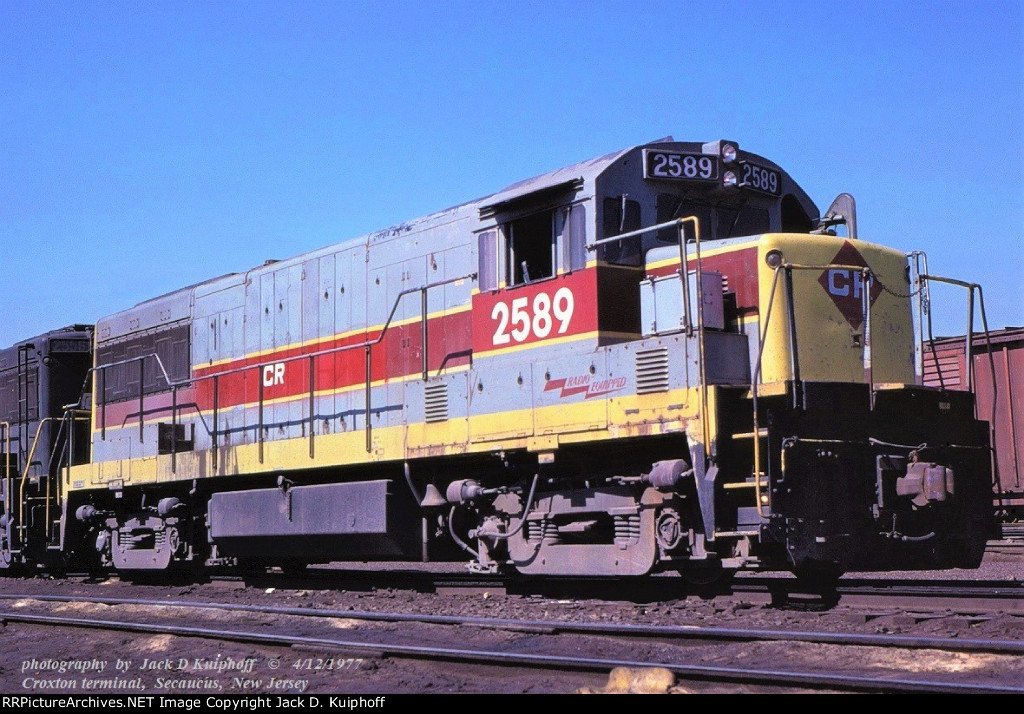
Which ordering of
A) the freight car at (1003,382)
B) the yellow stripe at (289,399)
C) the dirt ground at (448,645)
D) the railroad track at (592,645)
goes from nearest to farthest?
the railroad track at (592,645) → the dirt ground at (448,645) → the yellow stripe at (289,399) → the freight car at (1003,382)

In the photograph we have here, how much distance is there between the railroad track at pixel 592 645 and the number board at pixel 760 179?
13.5 feet

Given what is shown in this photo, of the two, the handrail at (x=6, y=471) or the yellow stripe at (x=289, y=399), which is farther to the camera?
the handrail at (x=6, y=471)

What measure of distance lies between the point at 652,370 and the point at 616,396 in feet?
1.26

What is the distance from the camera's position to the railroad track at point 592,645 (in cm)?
511

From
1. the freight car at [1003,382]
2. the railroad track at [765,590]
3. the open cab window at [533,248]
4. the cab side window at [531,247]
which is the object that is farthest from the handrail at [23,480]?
the freight car at [1003,382]

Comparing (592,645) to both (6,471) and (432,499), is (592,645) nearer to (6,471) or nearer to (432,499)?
(432,499)

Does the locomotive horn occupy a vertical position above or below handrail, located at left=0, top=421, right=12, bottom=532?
below

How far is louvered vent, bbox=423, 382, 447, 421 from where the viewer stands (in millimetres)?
10055

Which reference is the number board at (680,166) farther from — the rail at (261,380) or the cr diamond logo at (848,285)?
the rail at (261,380)

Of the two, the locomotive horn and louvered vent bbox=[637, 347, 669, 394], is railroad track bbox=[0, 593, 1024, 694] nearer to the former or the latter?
the locomotive horn

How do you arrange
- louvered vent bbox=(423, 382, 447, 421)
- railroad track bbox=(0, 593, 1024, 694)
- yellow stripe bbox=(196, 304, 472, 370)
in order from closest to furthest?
1. railroad track bbox=(0, 593, 1024, 694)
2. louvered vent bbox=(423, 382, 447, 421)
3. yellow stripe bbox=(196, 304, 472, 370)

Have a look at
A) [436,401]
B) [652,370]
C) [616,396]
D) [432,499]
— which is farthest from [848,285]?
[432,499]

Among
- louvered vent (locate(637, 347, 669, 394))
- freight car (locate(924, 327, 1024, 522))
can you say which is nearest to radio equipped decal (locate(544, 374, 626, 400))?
louvered vent (locate(637, 347, 669, 394))

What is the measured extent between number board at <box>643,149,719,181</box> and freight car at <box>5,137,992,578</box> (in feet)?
0.07
